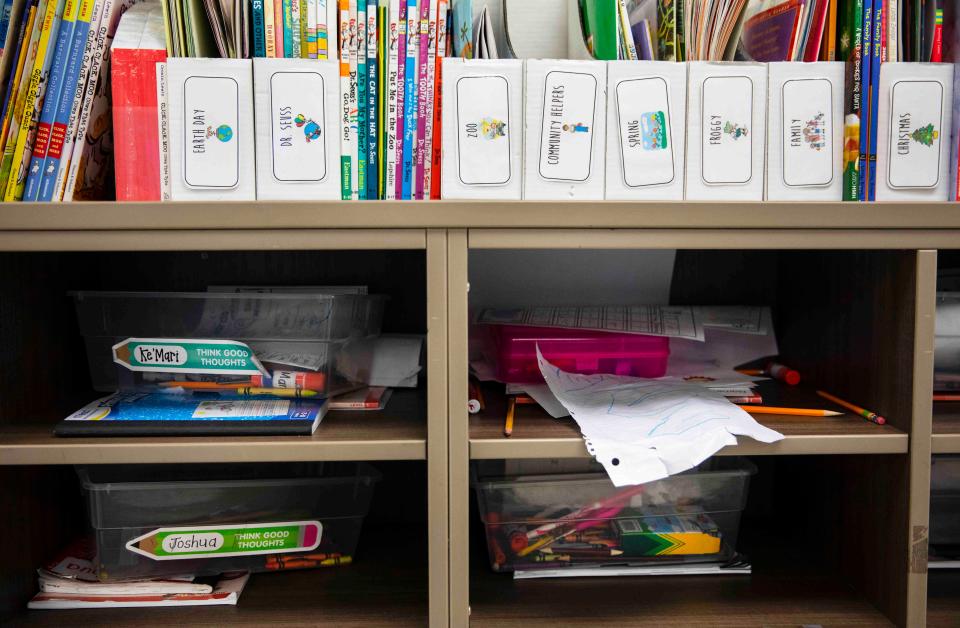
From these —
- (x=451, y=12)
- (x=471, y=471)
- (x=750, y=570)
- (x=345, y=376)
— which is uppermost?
(x=451, y=12)

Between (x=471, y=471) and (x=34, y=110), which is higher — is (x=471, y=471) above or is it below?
below

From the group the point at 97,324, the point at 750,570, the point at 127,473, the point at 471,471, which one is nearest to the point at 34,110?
the point at 97,324

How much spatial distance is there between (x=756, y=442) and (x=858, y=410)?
0.65ft

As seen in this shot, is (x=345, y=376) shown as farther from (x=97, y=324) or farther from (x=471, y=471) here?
(x=97, y=324)

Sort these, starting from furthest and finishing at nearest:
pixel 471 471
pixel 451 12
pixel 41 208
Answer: pixel 471 471, pixel 451 12, pixel 41 208

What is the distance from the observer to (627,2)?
0.98m

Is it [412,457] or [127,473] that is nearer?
[412,457]

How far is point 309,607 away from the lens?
2.75ft

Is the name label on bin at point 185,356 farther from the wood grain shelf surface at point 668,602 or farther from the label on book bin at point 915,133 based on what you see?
the label on book bin at point 915,133

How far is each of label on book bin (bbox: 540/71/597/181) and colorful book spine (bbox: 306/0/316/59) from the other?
0.27 meters

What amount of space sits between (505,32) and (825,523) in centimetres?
85

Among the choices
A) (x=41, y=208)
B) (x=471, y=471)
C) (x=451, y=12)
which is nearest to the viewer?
(x=41, y=208)

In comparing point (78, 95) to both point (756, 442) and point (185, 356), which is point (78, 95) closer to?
point (185, 356)

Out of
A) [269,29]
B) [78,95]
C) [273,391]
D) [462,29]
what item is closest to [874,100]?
[462,29]
